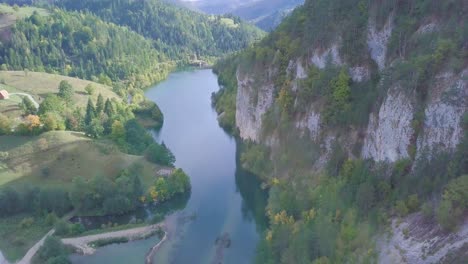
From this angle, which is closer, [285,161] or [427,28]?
[427,28]

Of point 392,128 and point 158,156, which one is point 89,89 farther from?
point 392,128

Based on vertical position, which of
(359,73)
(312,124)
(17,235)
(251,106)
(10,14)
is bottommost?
(17,235)

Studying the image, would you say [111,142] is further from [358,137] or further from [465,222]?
[465,222]

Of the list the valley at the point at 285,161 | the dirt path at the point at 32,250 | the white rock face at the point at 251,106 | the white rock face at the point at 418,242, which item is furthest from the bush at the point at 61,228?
the white rock face at the point at 418,242

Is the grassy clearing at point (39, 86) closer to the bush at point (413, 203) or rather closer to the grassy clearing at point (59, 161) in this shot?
the grassy clearing at point (59, 161)

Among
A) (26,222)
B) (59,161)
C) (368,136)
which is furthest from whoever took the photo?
(59,161)

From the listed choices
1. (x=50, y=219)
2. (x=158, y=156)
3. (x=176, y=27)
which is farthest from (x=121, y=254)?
(x=176, y=27)

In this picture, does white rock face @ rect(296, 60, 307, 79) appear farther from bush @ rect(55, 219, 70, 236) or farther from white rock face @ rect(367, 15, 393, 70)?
bush @ rect(55, 219, 70, 236)
